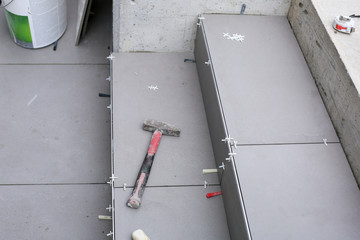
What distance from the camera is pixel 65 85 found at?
11.0ft

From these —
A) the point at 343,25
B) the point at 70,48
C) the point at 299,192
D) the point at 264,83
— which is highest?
the point at 343,25

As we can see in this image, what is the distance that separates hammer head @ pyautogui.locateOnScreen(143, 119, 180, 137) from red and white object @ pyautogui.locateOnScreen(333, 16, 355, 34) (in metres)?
1.10

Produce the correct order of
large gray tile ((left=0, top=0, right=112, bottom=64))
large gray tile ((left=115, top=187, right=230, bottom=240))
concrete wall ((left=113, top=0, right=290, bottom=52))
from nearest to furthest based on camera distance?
large gray tile ((left=115, top=187, right=230, bottom=240))
concrete wall ((left=113, top=0, right=290, bottom=52))
large gray tile ((left=0, top=0, right=112, bottom=64))

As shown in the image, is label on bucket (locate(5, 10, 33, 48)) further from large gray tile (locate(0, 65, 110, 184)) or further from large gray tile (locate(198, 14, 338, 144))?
large gray tile (locate(198, 14, 338, 144))

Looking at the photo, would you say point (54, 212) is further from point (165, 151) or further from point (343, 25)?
point (343, 25)

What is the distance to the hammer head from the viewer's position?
2.63 m

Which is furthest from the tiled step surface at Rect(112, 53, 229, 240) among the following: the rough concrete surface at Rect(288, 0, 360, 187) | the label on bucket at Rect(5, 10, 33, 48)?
the label on bucket at Rect(5, 10, 33, 48)

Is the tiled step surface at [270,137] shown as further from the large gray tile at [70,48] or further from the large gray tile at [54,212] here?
the large gray tile at [70,48]

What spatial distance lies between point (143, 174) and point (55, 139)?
864mm

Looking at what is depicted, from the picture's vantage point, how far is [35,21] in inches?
133

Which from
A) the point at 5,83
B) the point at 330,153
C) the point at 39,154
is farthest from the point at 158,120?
the point at 5,83

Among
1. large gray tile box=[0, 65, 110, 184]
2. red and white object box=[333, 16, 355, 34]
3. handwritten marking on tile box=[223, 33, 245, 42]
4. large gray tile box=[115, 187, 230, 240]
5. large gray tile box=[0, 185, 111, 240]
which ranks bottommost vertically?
large gray tile box=[0, 185, 111, 240]

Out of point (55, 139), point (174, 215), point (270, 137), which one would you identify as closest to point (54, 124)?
point (55, 139)

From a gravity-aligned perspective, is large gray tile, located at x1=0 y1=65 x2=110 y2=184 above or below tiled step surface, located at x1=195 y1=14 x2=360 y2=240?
below
